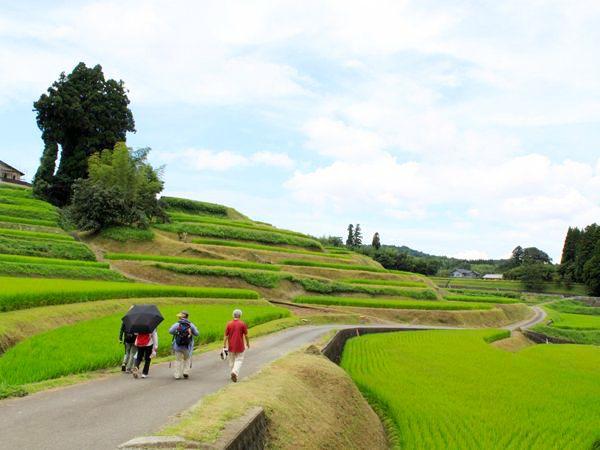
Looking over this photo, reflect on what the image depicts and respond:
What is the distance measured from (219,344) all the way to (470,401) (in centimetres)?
852

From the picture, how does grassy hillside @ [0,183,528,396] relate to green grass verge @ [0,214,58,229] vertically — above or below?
below

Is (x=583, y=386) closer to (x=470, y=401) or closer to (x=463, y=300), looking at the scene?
(x=470, y=401)

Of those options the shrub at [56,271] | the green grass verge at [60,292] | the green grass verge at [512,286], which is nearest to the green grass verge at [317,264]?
the green grass verge at [60,292]

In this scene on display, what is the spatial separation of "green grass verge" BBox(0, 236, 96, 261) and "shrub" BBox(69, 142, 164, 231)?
789cm

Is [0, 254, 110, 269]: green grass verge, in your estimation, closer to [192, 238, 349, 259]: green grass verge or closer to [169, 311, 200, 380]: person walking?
[192, 238, 349, 259]: green grass verge

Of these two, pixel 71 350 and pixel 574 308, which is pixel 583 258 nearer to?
pixel 574 308

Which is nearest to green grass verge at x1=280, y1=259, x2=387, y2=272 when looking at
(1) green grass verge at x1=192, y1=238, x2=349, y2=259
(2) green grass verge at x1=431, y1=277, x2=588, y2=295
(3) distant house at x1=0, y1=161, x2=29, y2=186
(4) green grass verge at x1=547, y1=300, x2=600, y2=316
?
(1) green grass verge at x1=192, y1=238, x2=349, y2=259

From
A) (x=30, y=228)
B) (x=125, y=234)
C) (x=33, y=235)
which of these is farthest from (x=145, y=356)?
(x=125, y=234)

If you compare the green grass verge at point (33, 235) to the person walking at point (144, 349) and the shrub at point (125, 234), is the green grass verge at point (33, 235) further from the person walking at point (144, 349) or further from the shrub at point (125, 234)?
the person walking at point (144, 349)

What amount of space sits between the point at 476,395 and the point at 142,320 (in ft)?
31.4

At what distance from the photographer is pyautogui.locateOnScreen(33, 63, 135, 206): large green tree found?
177 feet

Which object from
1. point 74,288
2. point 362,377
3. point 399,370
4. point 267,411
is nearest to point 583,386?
point 399,370

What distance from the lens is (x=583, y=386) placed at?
18.8 meters

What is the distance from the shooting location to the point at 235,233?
54500 mm
